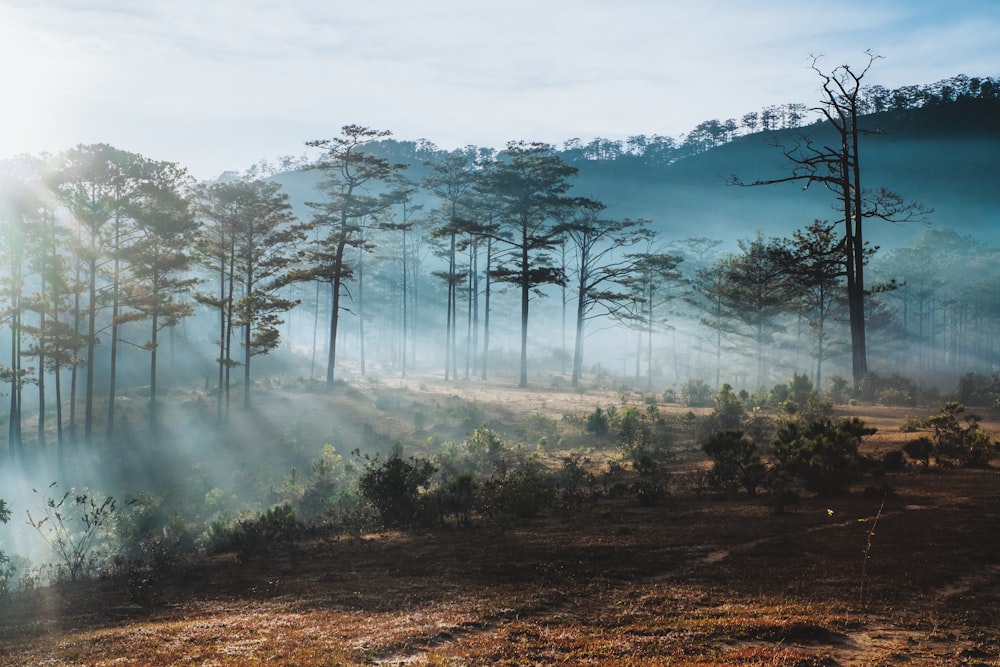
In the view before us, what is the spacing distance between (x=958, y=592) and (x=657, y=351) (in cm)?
7924

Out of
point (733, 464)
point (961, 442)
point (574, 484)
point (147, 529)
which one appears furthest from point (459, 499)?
point (147, 529)

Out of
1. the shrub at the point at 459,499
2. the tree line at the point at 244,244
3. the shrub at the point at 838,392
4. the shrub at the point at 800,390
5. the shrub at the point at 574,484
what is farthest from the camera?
the shrub at the point at 838,392

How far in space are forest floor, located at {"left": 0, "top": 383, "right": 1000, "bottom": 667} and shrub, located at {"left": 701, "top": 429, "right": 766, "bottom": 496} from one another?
1061 mm

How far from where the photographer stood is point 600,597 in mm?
6410

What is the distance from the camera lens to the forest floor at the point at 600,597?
494 centimetres

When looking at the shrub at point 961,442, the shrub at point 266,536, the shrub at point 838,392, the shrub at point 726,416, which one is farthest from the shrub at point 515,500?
the shrub at point 838,392

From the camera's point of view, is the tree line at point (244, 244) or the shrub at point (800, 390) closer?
the tree line at point (244, 244)

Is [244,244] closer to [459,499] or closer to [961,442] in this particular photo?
[459,499]

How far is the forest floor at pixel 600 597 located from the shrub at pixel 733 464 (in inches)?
41.8

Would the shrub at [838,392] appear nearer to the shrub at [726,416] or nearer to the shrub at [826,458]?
the shrub at [726,416]

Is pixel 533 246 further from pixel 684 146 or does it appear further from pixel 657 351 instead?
pixel 684 146

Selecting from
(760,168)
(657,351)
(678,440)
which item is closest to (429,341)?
(657,351)

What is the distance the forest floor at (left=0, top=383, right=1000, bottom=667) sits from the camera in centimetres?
494

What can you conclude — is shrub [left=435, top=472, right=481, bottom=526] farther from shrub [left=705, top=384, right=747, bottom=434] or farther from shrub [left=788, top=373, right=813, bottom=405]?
shrub [left=788, top=373, right=813, bottom=405]
